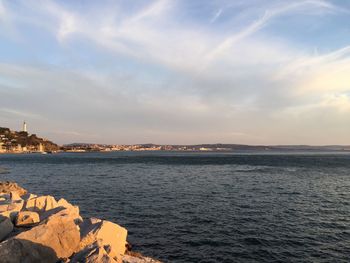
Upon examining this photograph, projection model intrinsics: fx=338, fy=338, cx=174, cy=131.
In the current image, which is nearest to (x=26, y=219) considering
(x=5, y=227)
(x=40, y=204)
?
(x=5, y=227)

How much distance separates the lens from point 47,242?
1370 centimetres

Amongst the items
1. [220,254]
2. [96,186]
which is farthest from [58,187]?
[220,254]

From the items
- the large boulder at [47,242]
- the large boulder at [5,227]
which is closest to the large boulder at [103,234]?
the large boulder at [47,242]

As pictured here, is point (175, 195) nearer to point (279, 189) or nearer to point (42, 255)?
point (279, 189)

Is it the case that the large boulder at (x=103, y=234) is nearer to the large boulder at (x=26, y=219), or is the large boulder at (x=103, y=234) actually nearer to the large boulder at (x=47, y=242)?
the large boulder at (x=47, y=242)

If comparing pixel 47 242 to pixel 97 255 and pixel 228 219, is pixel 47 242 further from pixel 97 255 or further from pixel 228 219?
pixel 228 219

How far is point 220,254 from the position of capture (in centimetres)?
1962

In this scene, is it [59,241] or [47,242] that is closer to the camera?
[47,242]

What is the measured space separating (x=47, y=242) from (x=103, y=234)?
9.21ft

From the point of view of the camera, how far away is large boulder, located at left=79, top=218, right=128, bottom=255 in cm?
1559

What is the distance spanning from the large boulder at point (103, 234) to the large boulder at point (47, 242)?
64cm

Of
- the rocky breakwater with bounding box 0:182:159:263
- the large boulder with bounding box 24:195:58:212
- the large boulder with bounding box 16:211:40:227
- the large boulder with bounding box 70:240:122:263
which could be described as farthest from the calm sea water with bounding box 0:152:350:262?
the large boulder with bounding box 70:240:122:263

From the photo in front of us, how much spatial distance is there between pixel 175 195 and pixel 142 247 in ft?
63.8

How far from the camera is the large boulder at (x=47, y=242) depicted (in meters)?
12.3
